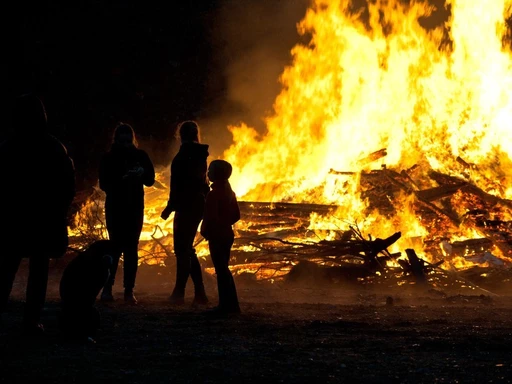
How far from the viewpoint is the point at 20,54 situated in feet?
54.5

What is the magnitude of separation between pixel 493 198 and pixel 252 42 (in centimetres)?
1017

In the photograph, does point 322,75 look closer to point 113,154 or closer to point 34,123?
point 113,154

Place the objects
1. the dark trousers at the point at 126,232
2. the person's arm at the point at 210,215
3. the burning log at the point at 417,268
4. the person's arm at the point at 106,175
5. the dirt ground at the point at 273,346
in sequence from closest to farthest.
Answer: the dirt ground at the point at 273,346 < the person's arm at the point at 210,215 < the dark trousers at the point at 126,232 < the person's arm at the point at 106,175 < the burning log at the point at 417,268

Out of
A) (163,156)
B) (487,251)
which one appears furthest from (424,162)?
(163,156)

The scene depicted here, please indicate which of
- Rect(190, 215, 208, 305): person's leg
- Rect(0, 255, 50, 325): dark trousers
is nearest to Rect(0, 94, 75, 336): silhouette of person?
Rect(0, 255, 50, 325): dark trousers

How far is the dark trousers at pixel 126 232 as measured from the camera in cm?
819

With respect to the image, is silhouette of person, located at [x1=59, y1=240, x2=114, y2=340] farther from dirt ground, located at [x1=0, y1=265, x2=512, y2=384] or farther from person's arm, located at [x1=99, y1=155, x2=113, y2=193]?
person's arm, located at [x1=99, y1=155, x2=113, y2=193]

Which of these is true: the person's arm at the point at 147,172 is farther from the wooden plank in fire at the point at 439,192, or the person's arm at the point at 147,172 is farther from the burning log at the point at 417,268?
the wooden plank in fire at the point at 439,192

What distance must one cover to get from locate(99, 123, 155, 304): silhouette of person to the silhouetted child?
3.28 feet

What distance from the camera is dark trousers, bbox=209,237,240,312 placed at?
748 centimetres

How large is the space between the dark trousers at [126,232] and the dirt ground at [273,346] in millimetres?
417

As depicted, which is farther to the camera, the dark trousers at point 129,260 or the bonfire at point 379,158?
the bonfire at point 379,158

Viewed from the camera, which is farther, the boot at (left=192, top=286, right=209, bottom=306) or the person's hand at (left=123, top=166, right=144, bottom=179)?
the boot at (left=192, top=286, right=209, bottom=306)

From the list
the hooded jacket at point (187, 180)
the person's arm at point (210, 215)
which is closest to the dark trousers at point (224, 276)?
the person's arm at point (210, 215)
